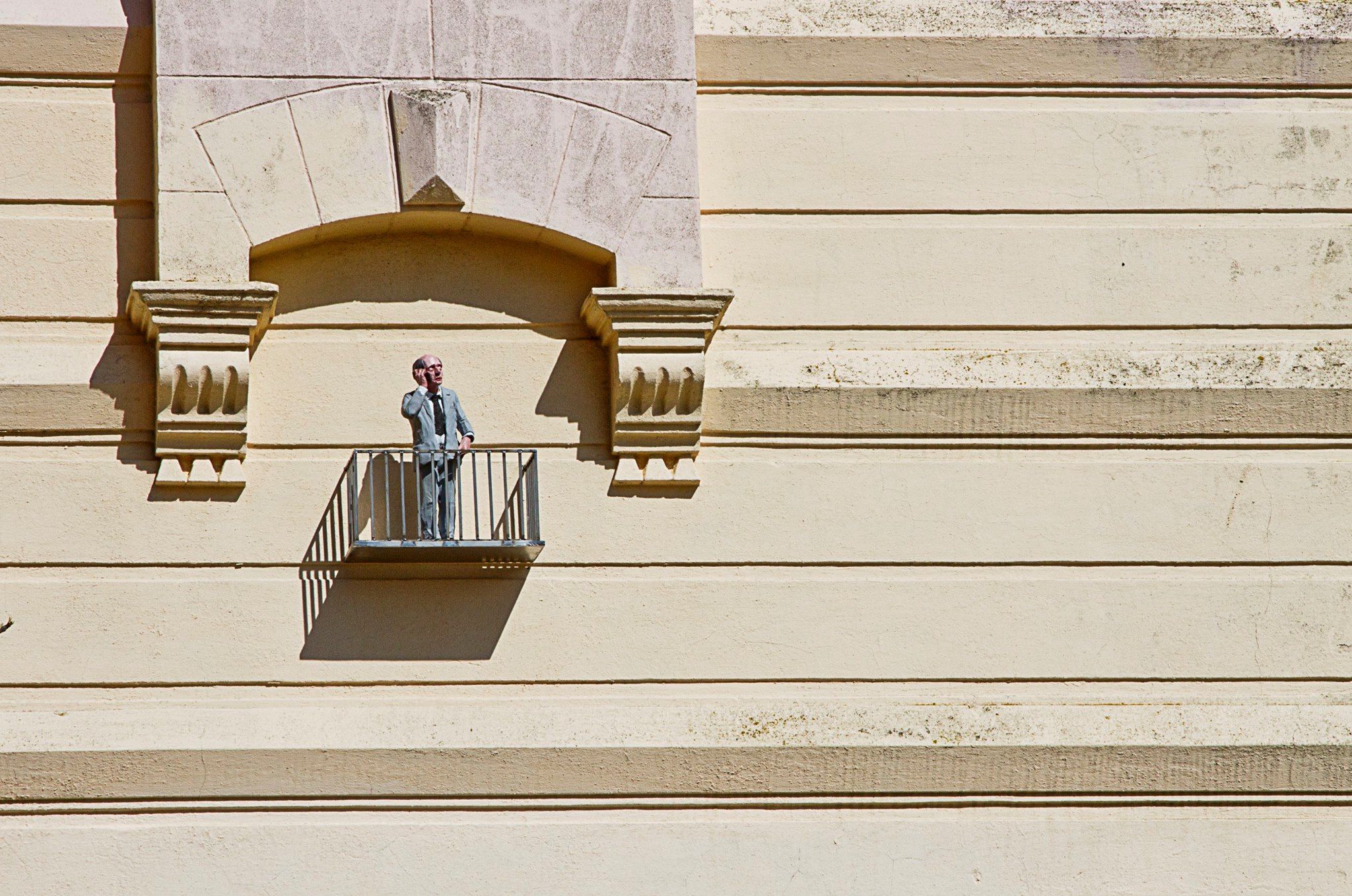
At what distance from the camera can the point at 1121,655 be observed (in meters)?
8.52

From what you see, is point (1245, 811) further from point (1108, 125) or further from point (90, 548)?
point (90, 548)

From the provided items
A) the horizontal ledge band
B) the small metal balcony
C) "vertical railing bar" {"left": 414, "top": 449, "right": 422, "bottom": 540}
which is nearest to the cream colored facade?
the horizontal ledge band

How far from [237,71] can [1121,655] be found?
5178mm

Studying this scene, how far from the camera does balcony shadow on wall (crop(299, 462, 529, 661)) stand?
8281 mm

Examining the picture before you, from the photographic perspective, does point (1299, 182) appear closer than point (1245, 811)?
No

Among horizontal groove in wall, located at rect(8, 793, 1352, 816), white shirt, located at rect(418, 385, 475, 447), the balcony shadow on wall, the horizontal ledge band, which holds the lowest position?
horizontal groove in wall, located at rect(8, 793, 1352, 816)

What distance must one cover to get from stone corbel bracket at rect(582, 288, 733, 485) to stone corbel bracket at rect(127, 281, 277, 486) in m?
1.67

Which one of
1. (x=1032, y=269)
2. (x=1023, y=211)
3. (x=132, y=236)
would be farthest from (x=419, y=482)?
(x=1023, y=211)

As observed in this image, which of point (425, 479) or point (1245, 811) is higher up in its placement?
point (425, 479)

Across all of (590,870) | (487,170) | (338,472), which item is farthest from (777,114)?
(590,870)

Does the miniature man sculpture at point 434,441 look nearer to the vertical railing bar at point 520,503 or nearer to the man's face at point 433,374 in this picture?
the man's face at point 433,374

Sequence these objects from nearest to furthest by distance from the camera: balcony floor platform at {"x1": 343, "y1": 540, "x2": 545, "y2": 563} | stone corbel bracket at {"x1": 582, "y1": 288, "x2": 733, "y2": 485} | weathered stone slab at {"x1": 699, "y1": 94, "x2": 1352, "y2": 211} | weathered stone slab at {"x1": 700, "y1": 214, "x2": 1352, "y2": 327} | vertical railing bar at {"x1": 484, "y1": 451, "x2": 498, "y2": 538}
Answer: balcony floor platform at {"x1": 343, "y1": 540, "x2": 545, "y2": 563} < vertical railing bar at {"x1": 484, "y1": 451, "x2": 498, "y2": 538} < stone corbel bracket at {"x1": 582, "y1": 288, "x2": 733, "y2": 485} < weathered stone slab at {"x1": 700, "y1": 214, "x2": 1352, "y2": 327} < weathered stone slab at {"x1": 699, "y1": 94, "x2": 1352, "y2": 211}

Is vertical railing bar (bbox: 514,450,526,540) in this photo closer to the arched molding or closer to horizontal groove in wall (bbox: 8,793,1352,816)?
the arched molding

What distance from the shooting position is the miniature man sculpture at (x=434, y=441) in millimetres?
8227
